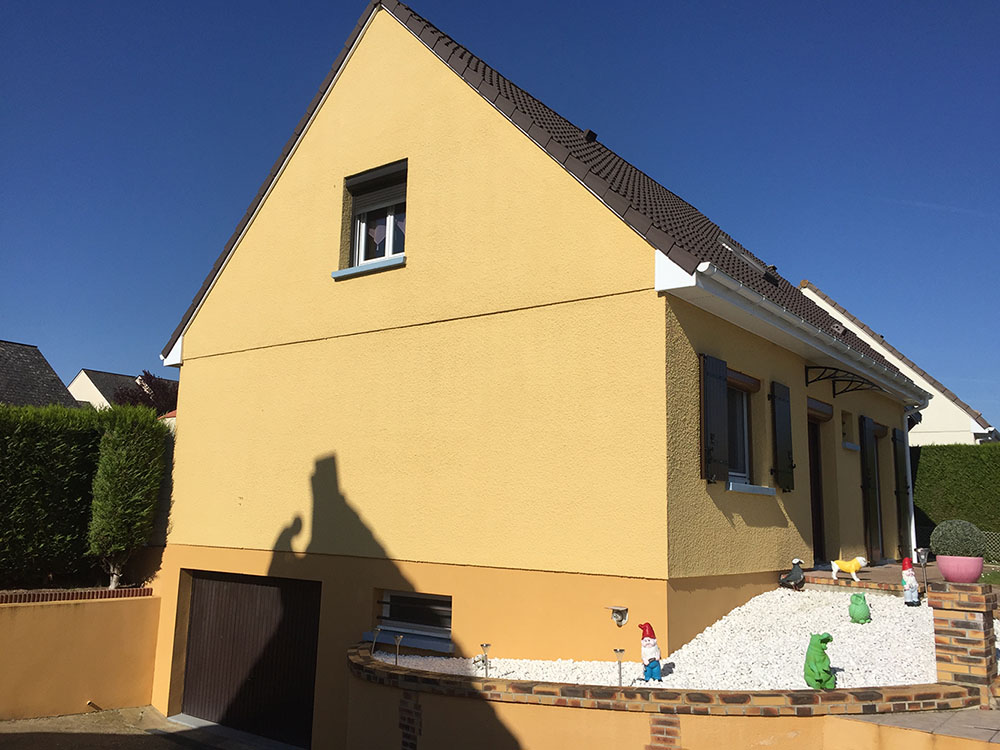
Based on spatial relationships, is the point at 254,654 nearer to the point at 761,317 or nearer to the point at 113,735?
the point at 113,735

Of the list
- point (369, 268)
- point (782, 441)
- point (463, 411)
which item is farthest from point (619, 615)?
point (369, 268)

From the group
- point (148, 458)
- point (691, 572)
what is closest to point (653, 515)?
point (691, 572)

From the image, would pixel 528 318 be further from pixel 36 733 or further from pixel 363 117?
pixel 36 733

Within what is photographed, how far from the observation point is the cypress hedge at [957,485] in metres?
17.6

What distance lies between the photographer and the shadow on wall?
922 centimetres

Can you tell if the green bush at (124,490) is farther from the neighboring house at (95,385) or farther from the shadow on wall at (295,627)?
the neighboring house at (95,385)

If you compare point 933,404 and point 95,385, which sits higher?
point 95,385

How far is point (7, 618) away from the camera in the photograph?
1025 centimetres

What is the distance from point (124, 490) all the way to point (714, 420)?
8871 millimetres

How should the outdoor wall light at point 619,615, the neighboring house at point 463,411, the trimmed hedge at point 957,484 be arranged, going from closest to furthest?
1. the outdoor wall light at point 619,615
2. the neighboring house at point 463,411
3. the trimmed hedge at point 957,484

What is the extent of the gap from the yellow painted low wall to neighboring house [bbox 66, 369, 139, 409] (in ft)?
123

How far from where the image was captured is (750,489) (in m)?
8.55

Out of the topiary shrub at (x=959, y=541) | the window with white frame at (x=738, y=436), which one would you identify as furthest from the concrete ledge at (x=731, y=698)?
the topiary shrub at (x=959, y=541)

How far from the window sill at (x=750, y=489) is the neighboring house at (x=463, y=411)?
5cm
